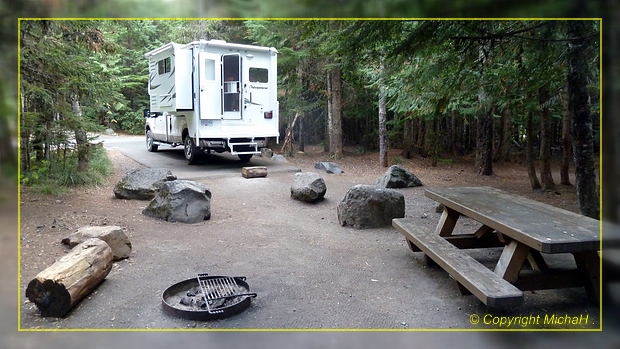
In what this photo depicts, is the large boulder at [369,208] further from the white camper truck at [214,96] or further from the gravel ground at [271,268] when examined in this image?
the white camper truck at [214,96]

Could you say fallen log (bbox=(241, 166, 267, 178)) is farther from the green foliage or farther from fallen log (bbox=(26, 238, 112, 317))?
fallen log (bbox=(26, 238, 112, 317))

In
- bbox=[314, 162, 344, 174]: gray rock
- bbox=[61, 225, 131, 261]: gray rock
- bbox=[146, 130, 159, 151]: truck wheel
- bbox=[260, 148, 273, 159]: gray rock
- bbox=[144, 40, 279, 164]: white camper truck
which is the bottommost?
bbox=[61, 225, 131, 261]: gray rock

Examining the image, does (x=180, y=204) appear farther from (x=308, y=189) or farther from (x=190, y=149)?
(x=190, y=149)

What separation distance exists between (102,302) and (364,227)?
2.62m

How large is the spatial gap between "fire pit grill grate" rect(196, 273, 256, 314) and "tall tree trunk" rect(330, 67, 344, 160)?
752 centimetres

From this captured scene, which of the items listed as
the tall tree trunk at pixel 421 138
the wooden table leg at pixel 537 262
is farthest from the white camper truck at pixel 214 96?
the wooden table leg at pixel 537 262

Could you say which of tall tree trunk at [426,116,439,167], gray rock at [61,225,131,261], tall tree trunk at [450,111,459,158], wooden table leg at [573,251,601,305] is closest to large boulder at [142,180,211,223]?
gray rock at [61,225,131,261]

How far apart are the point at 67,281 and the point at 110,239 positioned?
922 mm

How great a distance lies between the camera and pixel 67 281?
2312 mm

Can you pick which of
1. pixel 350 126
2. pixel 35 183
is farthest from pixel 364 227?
pixel 350 126

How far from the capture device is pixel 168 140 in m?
8.48

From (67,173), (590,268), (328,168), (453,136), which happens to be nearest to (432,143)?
(453,136)

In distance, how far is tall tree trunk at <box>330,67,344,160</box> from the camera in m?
9.88

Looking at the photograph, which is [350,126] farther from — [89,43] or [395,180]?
[89,43]
